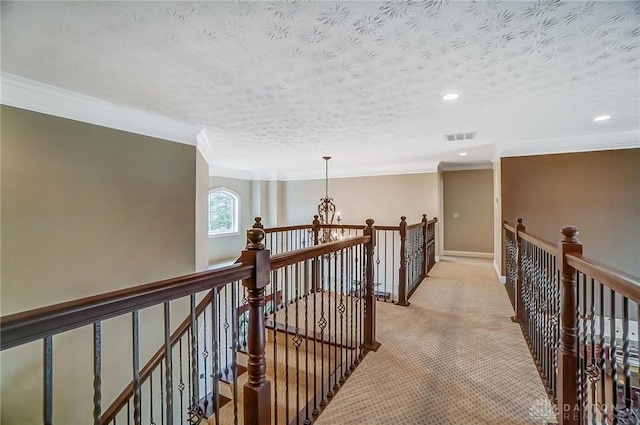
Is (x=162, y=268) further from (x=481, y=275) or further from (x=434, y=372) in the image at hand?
(x=481, y=275)

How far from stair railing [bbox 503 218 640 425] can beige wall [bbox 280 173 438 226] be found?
411 centimetres

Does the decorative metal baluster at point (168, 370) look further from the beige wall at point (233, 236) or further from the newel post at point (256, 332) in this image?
the beige wall at point (233, 236)

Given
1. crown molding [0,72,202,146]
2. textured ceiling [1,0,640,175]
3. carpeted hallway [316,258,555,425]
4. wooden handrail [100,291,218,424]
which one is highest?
textured ceiling [1,0,640,175]

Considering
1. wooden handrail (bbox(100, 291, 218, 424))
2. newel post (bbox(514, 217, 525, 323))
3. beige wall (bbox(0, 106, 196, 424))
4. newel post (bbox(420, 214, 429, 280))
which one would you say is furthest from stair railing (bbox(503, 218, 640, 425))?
beige wall (bbox(0, 106, 196, 424))

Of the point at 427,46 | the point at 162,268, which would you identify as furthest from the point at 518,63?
the point at 162,268

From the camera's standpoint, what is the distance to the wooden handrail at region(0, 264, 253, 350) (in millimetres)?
622

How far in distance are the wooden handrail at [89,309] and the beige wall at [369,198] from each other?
612cm

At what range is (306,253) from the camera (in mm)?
1620

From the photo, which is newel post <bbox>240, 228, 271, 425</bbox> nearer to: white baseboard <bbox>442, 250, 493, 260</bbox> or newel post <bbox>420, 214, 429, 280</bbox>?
newel post <bbox>420, 214, 429, 280</bbox>

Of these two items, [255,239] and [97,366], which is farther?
[255,239]

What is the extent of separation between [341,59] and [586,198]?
445cm

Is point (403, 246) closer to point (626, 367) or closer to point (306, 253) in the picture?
point (306, 253)

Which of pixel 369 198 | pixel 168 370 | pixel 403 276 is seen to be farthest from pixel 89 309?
pixel 369 198

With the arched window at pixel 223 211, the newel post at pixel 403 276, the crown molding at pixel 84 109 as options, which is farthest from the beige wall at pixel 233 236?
the newel post at pixel 403 276
